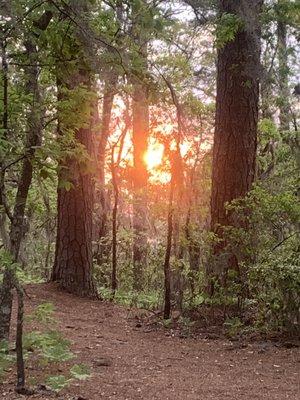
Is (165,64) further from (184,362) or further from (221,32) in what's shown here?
(184,362)

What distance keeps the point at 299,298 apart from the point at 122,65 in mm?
3405

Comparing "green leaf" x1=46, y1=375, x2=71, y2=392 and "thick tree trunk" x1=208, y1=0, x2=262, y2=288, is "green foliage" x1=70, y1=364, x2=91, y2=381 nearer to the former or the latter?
"green leaf" x1=46, y1=375, x2=71, y2=392

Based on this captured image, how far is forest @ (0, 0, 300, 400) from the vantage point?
4.70 meters

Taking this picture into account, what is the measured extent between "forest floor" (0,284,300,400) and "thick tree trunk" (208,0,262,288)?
204 centimetres

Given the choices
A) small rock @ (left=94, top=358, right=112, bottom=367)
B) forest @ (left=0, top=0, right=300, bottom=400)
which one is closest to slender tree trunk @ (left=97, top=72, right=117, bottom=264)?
forest @ (left=0, top=0, right=300, bottom=400)

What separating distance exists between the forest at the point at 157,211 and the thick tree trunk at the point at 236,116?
0.02 metres

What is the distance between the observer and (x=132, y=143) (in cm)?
1697

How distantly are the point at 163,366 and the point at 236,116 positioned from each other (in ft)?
13.7

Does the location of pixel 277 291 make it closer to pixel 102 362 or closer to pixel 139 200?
pixel 102 362

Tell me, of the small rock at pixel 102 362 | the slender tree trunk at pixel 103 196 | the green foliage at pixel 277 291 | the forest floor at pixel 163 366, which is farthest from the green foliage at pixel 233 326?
the slender tree trunk at pixel 103 196

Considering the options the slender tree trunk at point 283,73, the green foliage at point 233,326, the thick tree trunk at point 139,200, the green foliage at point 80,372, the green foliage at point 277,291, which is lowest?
the green foliage at point 80,372

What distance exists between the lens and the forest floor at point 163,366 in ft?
15.3

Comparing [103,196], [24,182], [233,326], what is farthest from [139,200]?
[24,182]

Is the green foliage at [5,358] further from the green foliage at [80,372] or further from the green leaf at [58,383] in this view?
the green foliage at [80,372]
